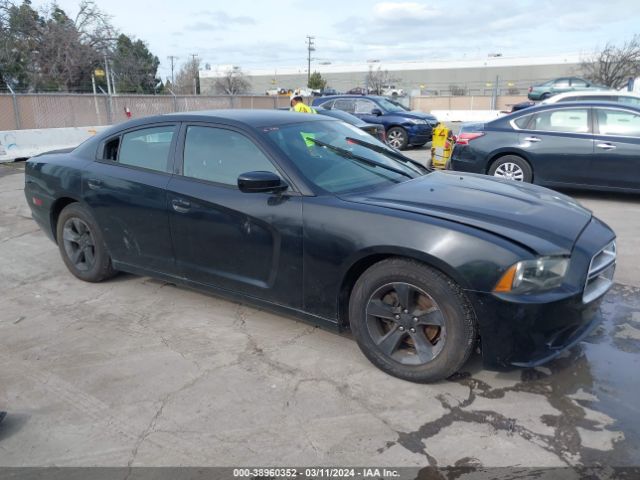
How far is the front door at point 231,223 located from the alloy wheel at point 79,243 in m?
1.24

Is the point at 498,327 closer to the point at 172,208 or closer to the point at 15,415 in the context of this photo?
the point at 172,208

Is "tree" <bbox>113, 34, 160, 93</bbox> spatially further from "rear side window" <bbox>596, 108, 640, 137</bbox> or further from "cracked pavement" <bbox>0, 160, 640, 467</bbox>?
"cracked pavement" <bbox>0, 160, 640, 467</bbox>

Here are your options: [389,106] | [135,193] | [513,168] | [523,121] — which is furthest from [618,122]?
[389,106]

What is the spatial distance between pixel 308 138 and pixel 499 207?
1476 millimetres

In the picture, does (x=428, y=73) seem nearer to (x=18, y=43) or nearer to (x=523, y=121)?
(x=18, y=43)

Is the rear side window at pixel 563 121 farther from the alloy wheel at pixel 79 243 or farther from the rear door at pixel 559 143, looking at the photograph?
the alloy wheel at pixel 79 243

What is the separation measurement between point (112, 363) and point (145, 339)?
36 cm

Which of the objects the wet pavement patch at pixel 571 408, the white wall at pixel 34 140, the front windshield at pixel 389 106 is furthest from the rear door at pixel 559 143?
the white wall at pixel 34 140

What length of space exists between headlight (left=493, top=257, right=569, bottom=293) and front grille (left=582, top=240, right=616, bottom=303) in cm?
24

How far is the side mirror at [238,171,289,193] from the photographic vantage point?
343 centimetres

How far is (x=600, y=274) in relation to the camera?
3.22 m

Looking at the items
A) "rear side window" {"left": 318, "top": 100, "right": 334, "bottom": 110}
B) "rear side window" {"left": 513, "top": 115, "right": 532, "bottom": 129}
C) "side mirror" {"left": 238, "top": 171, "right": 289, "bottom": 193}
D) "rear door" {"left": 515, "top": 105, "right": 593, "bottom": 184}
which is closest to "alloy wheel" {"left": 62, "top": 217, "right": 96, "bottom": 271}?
"side mirror" {"left": 238, "top": 171, "right": 289, "bottom": 193}

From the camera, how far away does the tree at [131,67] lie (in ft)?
143

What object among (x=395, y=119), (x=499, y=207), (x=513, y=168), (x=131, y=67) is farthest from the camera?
(x=131, y=67)
